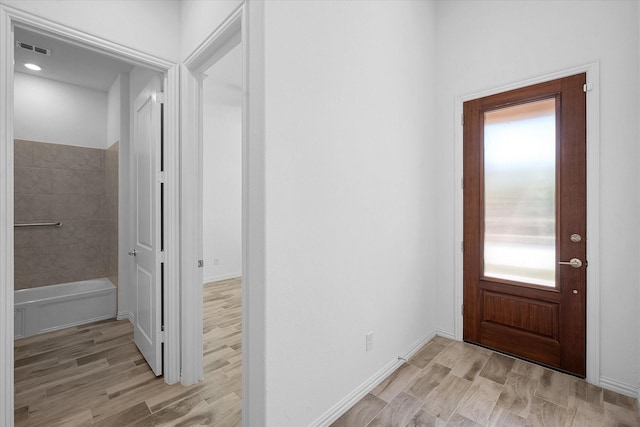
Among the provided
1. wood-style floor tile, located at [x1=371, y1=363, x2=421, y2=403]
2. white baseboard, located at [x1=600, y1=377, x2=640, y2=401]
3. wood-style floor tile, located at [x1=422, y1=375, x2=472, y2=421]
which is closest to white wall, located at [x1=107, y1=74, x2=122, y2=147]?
wood-style floor tile, located at [x1=371, y1=363, x2=421, y2=403]

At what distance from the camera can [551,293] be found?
2330 millimetres

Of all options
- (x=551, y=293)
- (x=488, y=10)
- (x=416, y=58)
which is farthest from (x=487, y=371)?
(x=488, y=10)

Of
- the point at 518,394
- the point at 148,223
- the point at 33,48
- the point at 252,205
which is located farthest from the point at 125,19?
the point at 518,394

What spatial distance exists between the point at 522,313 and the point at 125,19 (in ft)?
12.3

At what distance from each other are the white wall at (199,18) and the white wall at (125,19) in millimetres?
89

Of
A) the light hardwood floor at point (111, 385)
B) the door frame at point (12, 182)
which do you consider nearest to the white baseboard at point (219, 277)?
the light hardwood floor at point (111, 385)

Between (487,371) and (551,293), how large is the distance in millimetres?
812

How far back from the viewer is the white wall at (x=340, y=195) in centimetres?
149

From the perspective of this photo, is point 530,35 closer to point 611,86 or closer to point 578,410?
point 611,86

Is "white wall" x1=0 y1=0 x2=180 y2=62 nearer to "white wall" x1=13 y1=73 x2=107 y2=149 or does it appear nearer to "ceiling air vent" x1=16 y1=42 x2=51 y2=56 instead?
"ceiling air vent" x1=16 y1=42 x2=51 y2=56

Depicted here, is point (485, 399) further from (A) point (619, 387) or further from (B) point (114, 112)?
(B) point (114, 112)

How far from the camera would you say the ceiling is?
9.64 ft

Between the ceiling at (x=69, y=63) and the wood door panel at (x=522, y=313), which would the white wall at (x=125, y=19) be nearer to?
the ceiling at (x=69, y=63)

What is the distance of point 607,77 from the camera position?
6.84 feet
